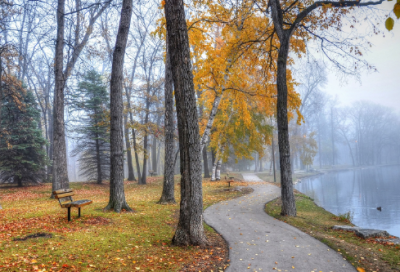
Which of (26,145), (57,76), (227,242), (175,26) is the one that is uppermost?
(57,76)

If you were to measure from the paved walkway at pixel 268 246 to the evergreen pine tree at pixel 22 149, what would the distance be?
13176 mm

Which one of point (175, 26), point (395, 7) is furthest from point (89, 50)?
point (395, 7)

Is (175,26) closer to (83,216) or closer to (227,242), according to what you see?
(227,242)

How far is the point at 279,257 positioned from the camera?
4809 millimetres

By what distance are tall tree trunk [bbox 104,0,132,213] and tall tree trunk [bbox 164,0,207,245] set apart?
3572 millimetres

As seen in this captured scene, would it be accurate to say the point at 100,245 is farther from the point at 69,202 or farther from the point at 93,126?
the point at 93,126

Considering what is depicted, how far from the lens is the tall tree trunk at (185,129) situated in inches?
207

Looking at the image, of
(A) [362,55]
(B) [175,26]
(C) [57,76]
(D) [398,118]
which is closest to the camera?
(B) [175,26]

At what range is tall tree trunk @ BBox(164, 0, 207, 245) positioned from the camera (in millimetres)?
5254

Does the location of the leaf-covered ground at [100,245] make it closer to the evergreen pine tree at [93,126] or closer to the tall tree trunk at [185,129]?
the tall tree trunk at [185,129]

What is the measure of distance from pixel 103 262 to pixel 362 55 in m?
9.91

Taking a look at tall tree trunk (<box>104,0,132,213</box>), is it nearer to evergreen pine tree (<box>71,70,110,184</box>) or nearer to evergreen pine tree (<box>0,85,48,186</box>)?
evergreen pine tree (<box>0,85,48,186</box>)

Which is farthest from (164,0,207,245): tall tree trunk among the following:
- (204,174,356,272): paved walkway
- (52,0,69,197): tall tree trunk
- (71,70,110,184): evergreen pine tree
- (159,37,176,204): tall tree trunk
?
(71,70,110,184): evergreen pine tree

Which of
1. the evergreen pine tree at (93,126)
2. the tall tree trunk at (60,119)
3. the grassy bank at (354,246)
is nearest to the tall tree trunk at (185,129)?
the grassy bank at (354,246)
